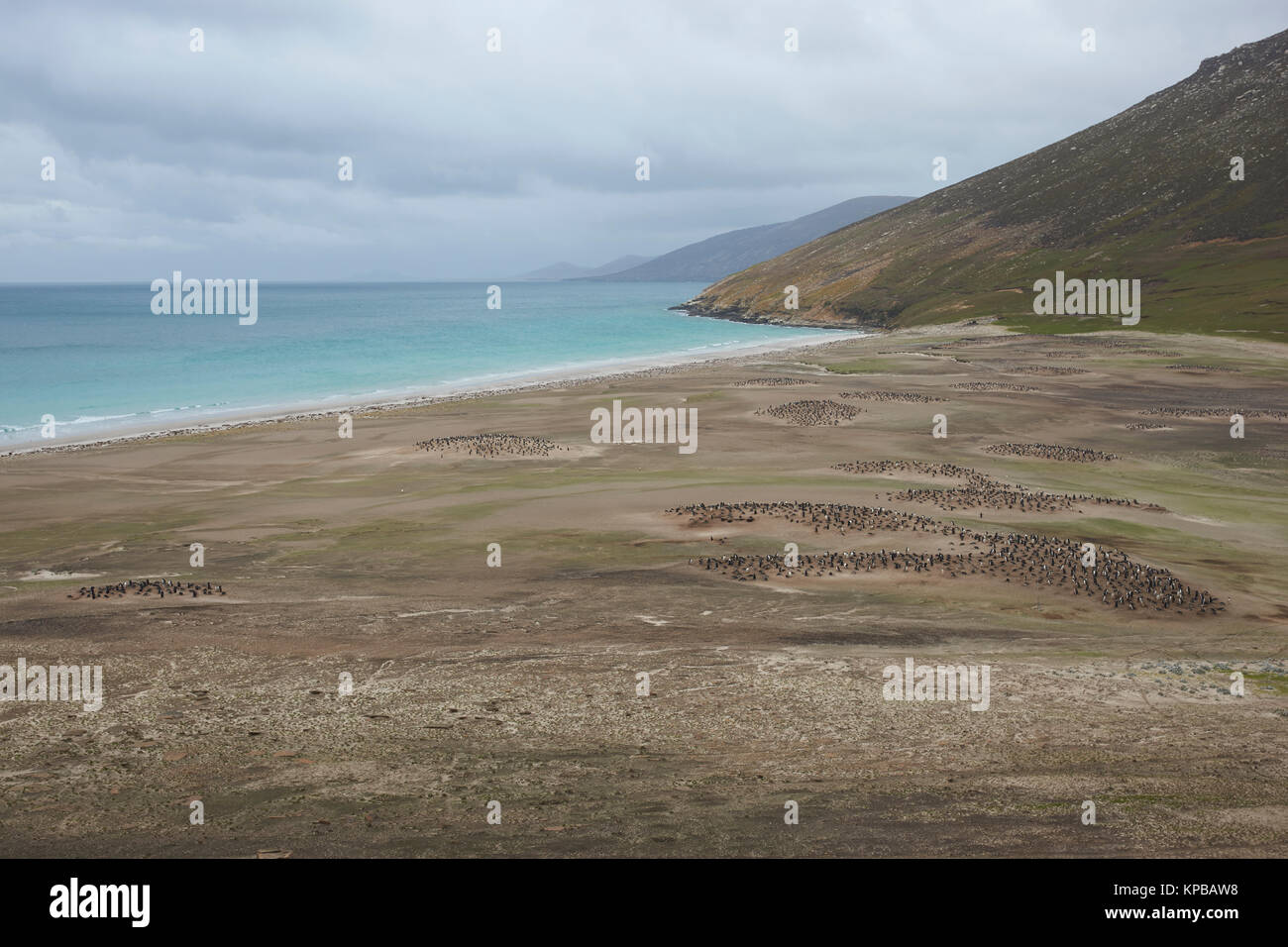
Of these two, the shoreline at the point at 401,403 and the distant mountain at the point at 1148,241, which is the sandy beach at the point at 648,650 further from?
the distant mountain at the point at 1148,241

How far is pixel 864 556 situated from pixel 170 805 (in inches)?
712

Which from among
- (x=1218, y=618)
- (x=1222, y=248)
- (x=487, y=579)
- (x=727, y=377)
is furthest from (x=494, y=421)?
(x=1222, y=248)

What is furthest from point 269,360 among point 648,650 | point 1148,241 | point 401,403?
point 1148,241

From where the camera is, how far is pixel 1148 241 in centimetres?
15112

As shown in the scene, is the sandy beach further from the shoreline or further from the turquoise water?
the turquoise water

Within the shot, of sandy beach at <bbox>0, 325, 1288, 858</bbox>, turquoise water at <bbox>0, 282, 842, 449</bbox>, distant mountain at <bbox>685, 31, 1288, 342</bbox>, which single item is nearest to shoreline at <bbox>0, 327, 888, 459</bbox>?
turquoise water at <bbox>0, 282, 842, 449</bbox>

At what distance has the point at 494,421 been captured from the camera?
5422 centimetres

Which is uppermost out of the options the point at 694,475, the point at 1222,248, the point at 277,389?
the point at 1222,248

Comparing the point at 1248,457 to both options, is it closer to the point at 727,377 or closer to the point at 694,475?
the point at 694,475

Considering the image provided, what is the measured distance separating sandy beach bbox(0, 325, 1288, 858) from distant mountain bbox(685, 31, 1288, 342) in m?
87.6

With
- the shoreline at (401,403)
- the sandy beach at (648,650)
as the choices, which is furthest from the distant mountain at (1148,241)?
the sandy beach at (648,650)

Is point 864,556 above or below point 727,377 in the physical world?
below

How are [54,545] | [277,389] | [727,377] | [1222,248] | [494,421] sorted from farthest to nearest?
[1222,248]
[277,389]
[727,377]
[494,421]
[54,545]

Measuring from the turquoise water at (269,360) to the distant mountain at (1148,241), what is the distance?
23194mm
